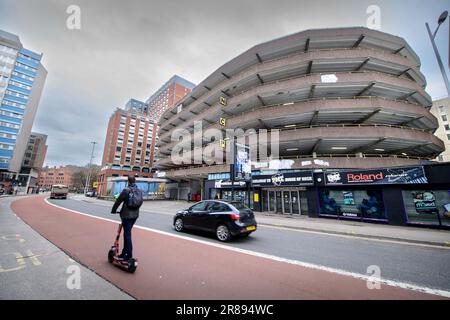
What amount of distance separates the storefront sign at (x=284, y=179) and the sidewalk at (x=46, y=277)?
14.8 meters

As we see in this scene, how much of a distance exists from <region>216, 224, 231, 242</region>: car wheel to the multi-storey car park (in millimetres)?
Answer: 10959

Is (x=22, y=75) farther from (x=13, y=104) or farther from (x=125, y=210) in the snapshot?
(x=125, y=210)

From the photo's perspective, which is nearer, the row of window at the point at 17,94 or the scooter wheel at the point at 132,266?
the scooter wheel at the point at 132,266

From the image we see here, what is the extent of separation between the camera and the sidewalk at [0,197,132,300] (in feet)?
9.30

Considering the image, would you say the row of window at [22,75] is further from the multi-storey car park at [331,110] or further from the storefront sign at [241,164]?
the storefront sign at [241,164]

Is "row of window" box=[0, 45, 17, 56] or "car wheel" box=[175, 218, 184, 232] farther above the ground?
"row of window" box=[0, 45, 17, 56]

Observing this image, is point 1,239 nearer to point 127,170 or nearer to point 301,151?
point 301,151

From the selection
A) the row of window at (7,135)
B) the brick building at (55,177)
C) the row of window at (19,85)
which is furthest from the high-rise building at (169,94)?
the brick building at (55,177)

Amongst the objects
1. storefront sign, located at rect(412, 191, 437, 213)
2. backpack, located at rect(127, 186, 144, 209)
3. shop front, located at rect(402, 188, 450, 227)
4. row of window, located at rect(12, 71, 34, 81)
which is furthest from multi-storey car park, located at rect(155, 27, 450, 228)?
row of window, located at rect(12, 71, 34, 81)

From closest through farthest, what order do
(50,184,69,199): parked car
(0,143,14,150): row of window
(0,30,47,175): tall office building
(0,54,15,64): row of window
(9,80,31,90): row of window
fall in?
(50,184,69,199): parked car
(0,143,14,150): row of window
(0,30,47,175): tall office building
(0,54,15,64): row of window
(9,80,31,90): row of window

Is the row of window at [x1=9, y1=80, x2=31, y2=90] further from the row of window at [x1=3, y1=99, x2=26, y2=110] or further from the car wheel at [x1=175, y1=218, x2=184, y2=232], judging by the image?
the car wheel at [x1=175, y1=218, x2=184, y2=232]

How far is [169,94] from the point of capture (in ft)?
222

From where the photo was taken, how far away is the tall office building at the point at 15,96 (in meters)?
50.7

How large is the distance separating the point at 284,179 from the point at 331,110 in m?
8.48
